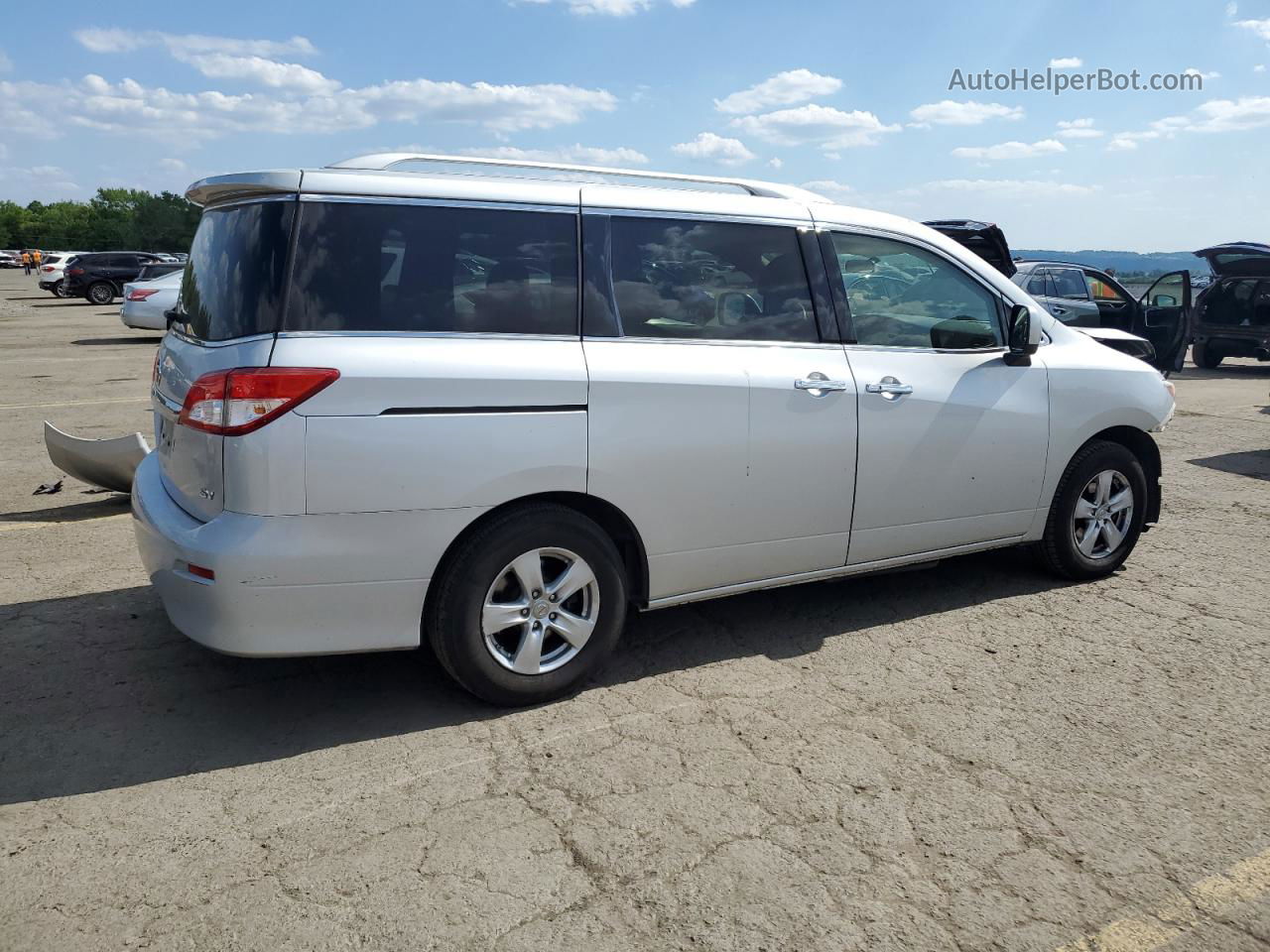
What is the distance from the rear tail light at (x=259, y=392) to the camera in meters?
3.41

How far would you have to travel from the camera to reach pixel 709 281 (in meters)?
4.31

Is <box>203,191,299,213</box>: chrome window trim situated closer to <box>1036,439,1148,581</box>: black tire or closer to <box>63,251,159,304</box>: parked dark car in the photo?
<box>1036,439,1148,581</box>: black tire

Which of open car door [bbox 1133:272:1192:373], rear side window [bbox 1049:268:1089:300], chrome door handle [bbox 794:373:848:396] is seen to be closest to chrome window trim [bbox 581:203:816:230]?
chrome door handle [bbox 794:373:848:396]

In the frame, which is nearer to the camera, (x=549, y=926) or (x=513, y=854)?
(x=549, y=926)

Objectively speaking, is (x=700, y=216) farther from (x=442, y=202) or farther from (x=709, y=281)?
(x=442, y=202)

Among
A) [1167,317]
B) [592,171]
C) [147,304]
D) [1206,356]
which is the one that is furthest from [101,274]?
[592,171]

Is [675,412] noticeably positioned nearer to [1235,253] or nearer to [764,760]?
[764,760]

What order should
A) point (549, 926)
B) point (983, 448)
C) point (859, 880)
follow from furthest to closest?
point (983, 448), point (859, 880), point (549, 926)

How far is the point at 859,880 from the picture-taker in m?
2.92

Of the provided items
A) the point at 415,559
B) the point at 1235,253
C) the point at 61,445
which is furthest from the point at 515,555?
the point at 1235,253

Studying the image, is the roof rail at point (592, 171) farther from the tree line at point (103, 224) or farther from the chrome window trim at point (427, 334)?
the tree line at point (103, 224)

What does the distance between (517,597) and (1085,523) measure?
3271 millimetres

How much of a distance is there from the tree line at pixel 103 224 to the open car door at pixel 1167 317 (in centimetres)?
7673

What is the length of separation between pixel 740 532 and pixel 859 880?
5.65ft
